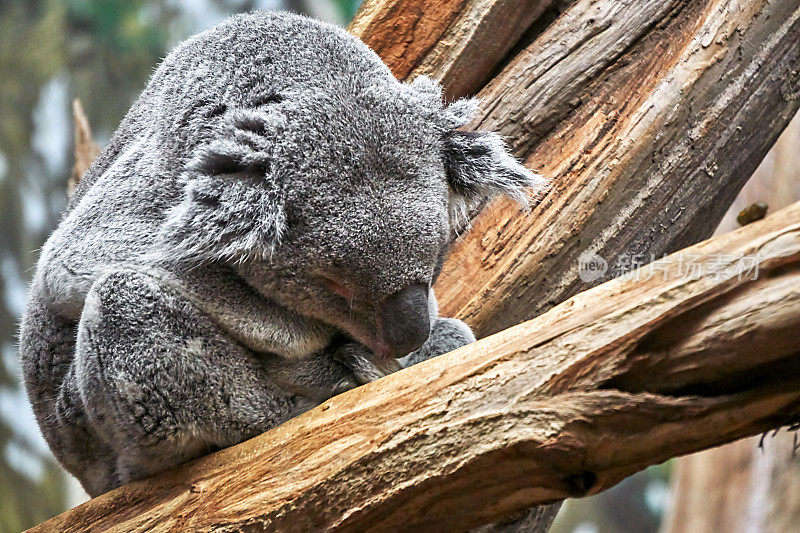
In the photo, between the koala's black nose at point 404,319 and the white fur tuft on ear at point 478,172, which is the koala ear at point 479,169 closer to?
the white fur tuft on ear at point 478,172

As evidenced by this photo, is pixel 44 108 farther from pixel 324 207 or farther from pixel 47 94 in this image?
pixel 324 207

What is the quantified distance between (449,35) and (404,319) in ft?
6.64

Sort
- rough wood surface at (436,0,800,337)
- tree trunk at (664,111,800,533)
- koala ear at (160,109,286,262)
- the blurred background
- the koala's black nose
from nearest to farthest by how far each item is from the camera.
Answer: koala ear at (160,109,286,262), the koala's black nose, rough wood surface at (436,0,800,337), tree trunk at (664,111,800,533), the blurred background

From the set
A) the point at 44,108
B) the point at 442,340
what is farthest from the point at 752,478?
the point at 44,108

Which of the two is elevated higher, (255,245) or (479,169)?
(255,245)

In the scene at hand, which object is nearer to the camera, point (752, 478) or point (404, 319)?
point (404, 319)

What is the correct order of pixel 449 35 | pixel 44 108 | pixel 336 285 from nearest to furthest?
pixel 336 285
pixel 449 35
pixel 44 108

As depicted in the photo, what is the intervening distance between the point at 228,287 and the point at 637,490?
41.4 ft

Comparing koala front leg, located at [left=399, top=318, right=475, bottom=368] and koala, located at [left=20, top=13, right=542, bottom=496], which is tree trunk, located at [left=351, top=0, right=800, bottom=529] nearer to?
koala front leg, located at [left=399, top=318, right=475, bottom=368]

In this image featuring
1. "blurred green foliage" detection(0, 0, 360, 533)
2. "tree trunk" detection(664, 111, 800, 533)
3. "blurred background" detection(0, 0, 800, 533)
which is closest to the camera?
"tree trunk" detection(664, 111, 800, 533)

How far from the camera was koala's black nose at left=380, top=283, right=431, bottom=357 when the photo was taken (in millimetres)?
2471

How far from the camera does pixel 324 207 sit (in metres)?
2.42

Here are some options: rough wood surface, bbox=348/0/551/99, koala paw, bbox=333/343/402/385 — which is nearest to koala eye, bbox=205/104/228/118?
koala paw, bbox=333/343/402/385

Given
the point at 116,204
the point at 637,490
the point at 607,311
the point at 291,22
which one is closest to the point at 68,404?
the point at 116,204
